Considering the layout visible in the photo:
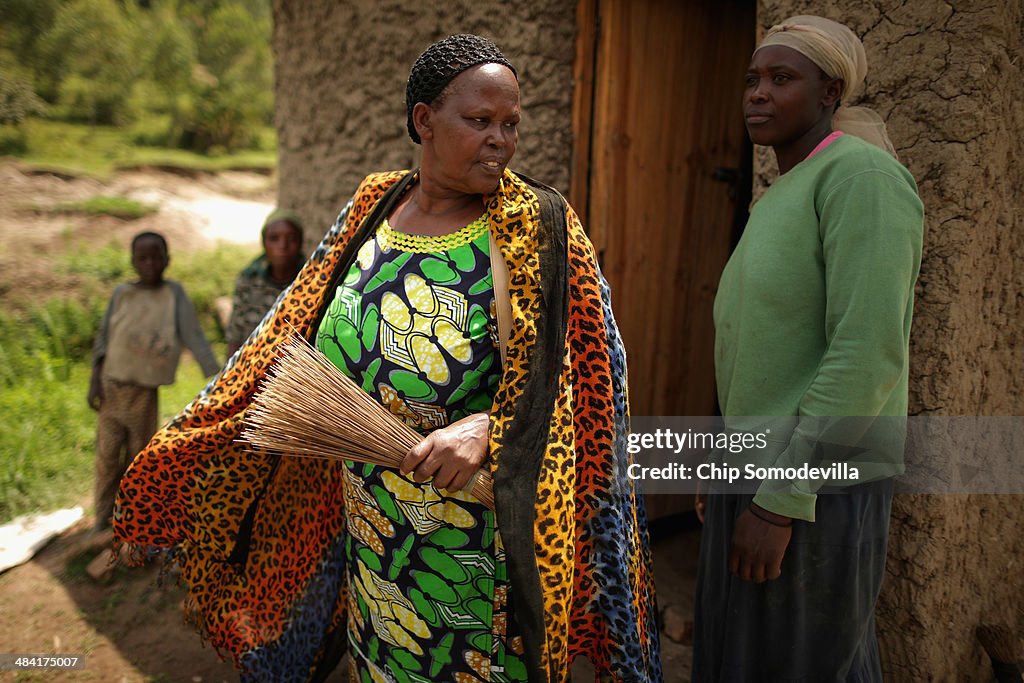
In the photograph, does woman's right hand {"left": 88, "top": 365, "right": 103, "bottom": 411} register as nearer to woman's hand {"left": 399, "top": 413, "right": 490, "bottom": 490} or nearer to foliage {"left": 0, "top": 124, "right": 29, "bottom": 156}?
woman's hand {"left": 399, "top": 413, "right": 490, "bottom": 490}

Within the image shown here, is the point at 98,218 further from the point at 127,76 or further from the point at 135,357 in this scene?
the point at 127,76

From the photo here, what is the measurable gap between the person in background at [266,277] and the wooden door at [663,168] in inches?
57.9

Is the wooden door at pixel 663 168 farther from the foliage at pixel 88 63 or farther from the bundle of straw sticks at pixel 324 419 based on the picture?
the foliage at pixel 88 63

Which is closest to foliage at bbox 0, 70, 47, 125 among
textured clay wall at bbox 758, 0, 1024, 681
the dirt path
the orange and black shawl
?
the dirt path

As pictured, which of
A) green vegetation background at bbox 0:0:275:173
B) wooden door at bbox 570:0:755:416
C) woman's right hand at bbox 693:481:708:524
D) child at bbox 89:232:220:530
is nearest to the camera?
woman's right hand at bbox 693:481:708:524

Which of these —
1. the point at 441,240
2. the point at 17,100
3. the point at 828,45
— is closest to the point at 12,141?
the point at 17,100

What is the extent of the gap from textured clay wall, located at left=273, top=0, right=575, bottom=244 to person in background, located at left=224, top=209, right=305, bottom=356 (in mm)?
657

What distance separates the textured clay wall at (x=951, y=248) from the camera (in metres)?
2.04

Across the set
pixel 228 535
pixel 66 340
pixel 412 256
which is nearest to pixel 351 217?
pixel 412 256

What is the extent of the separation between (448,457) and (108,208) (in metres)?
8.92

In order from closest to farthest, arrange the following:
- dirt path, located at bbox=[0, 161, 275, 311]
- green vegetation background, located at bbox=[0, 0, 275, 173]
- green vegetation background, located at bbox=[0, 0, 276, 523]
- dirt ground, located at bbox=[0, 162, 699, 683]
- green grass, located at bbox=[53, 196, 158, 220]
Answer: dirt ground, located at bbox=[0, 162, 699, 683] < green vegetation background, located at bbox=[0, 0, 276, 523] < dirt path, located at bbox=[0, 161, 275, 311] < green grass, located at bbox=[53, 196, 158, 220] < green vegetation background, located at bbox=[0, 0, 275, 173]

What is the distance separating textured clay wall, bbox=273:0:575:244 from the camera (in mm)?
3205

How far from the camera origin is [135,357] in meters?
3.68

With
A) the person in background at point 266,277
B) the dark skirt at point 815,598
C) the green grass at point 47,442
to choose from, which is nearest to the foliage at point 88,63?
the green grass at point 47,442
